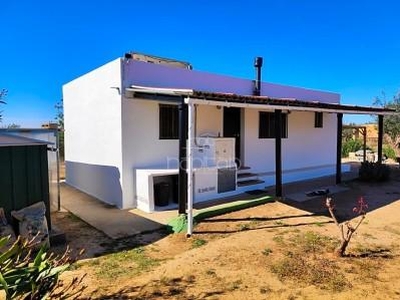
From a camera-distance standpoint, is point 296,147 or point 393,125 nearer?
point 296,147

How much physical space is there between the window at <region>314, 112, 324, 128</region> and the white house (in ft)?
6.97

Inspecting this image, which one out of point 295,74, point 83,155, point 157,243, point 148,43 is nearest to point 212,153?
point 157,243

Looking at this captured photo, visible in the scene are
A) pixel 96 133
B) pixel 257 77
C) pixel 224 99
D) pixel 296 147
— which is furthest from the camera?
pixel 296 147

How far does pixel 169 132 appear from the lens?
1014 centimetres

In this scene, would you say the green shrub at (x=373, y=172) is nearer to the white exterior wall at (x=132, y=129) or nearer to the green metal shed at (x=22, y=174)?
the white exterior wall at (x=132, y=129)

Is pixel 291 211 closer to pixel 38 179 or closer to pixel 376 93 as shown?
pixel 38 179

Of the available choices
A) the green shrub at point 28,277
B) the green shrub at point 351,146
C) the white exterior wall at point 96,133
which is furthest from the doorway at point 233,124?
the green shrub at point 351,146

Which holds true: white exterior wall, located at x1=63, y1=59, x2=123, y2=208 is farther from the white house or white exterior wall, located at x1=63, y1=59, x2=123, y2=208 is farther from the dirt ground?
the dirt ground

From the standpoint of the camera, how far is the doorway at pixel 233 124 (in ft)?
39.0

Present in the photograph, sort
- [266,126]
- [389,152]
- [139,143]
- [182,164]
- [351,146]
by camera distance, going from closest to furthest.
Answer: [182,164] < [139,143] < [266,126] < [389,152] < [351,146]

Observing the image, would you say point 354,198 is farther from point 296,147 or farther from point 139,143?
point 139,143

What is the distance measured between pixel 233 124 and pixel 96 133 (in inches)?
200

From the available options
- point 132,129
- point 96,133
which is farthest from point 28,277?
point 96,133

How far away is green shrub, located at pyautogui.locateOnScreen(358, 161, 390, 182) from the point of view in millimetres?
13086
